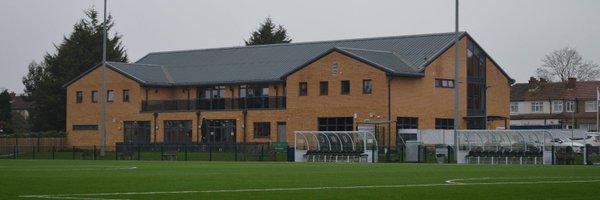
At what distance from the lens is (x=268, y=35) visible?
122750 mm

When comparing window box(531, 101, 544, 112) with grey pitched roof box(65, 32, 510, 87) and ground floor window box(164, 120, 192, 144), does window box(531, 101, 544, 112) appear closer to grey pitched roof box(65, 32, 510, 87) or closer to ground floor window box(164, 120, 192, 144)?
grey pitched roof box(65, 32, 510, 87)

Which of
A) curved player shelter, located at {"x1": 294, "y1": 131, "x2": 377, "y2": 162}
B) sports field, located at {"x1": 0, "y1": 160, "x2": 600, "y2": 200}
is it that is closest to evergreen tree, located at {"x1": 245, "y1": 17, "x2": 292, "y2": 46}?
curved player shelter, located at {"x1": 294, "y1": 131, "x2": 377, "y2": 162}

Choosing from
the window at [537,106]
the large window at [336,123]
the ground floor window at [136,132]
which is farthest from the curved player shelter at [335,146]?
the window at [537,106]

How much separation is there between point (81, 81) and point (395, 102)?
3015 cm

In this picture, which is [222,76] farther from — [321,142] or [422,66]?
[321,142]

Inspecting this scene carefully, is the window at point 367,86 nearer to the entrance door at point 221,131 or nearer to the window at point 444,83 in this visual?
the window at point 444,83

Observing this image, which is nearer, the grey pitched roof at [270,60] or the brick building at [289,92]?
the brick building at [289,92]

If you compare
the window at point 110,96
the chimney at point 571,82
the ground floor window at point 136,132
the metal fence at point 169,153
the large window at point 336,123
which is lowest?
the metal fence at point 169,153

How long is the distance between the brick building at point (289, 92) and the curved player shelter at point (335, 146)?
11.4 m

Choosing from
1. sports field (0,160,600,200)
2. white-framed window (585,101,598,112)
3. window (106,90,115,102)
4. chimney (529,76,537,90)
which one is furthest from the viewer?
chimney (529,76,537,90)

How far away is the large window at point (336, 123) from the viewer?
7638cm

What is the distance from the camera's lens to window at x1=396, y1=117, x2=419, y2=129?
75562 mm

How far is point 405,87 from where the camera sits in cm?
7600

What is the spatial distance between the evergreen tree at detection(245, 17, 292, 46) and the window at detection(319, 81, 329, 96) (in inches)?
1756
